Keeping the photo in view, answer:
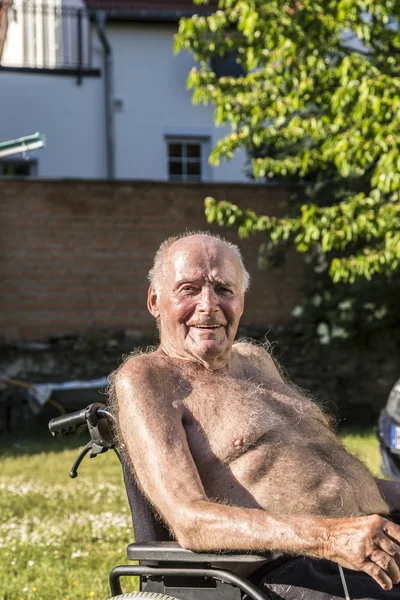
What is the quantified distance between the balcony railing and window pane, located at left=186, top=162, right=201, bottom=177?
2628 millimetres

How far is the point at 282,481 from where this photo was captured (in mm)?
2803

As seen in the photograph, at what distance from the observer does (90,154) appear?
717 inches

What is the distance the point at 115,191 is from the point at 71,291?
58.8 inches

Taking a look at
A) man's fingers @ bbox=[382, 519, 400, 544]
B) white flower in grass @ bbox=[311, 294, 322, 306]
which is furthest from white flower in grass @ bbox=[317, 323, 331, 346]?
man's fingers @ bbox=[382, 519, 400, 544]

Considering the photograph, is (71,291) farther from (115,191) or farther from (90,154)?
(90,154)

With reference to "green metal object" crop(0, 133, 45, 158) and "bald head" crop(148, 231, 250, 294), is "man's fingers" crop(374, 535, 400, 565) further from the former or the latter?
"green metal object" crop(0, 133, 45, 158)

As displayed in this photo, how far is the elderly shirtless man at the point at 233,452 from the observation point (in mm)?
2469

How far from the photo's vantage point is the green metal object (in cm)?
598

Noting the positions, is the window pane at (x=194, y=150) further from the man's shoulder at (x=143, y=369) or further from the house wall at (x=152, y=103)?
the man's shoulder at (x=143, y=369)

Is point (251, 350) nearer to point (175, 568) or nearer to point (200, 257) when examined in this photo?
point (200, 257)

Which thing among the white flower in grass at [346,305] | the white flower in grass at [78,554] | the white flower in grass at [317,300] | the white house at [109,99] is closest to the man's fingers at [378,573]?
the white flower in grass at [78,554]

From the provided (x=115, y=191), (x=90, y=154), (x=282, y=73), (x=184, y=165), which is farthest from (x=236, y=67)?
(x=282, y=73)

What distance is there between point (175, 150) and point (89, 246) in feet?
19.1

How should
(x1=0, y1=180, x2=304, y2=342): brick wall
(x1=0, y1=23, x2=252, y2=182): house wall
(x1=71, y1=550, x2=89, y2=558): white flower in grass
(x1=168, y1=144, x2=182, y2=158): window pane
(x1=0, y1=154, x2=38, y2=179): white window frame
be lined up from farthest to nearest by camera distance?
(x1=168, y1=144, x2=182, y2=158): window pane → (x1=0, y1=154, x2=38, y2=179): white window frame → (x1=0, y1=23, x2=252, y2=182): house wall → (x1=0, y1=180, x2=304, y2=342): brick wall → (x1=71, y1=550, x2=89, y2=558): white flower in grass
